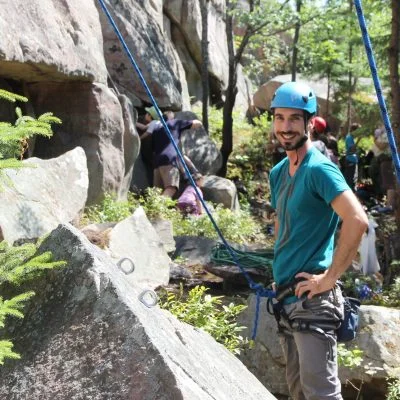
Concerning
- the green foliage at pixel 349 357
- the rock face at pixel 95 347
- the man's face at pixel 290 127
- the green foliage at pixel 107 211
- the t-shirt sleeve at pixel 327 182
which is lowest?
the green foliage at pixel 349 357

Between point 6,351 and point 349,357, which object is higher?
point 6,351

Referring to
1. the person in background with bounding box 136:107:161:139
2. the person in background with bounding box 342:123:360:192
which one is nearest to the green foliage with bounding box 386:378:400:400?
the person in background with bounding box 136:107:161:139

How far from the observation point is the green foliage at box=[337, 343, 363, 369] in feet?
18.4

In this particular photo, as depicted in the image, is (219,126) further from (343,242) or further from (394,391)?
(343,242)

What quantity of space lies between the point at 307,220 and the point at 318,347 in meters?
0.68

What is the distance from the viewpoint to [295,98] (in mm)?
3678

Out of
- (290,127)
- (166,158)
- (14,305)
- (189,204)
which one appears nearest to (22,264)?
(14,305)

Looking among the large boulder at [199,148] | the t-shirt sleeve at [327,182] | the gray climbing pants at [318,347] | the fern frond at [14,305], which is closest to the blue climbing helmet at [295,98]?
the t-shirt sleeve at [327,182]

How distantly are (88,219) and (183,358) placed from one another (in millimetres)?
6206

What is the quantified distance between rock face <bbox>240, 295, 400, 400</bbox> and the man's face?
2.76 metres

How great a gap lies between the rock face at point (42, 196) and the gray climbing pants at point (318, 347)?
2.93 meters

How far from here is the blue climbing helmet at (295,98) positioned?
3.68 m

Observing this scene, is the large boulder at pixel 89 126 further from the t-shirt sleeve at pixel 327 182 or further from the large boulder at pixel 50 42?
the t-shirt sleeve at pixel 327 182

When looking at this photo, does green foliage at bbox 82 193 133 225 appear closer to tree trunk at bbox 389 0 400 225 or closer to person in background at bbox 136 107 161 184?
person in background at bbox 136 107 161 184
